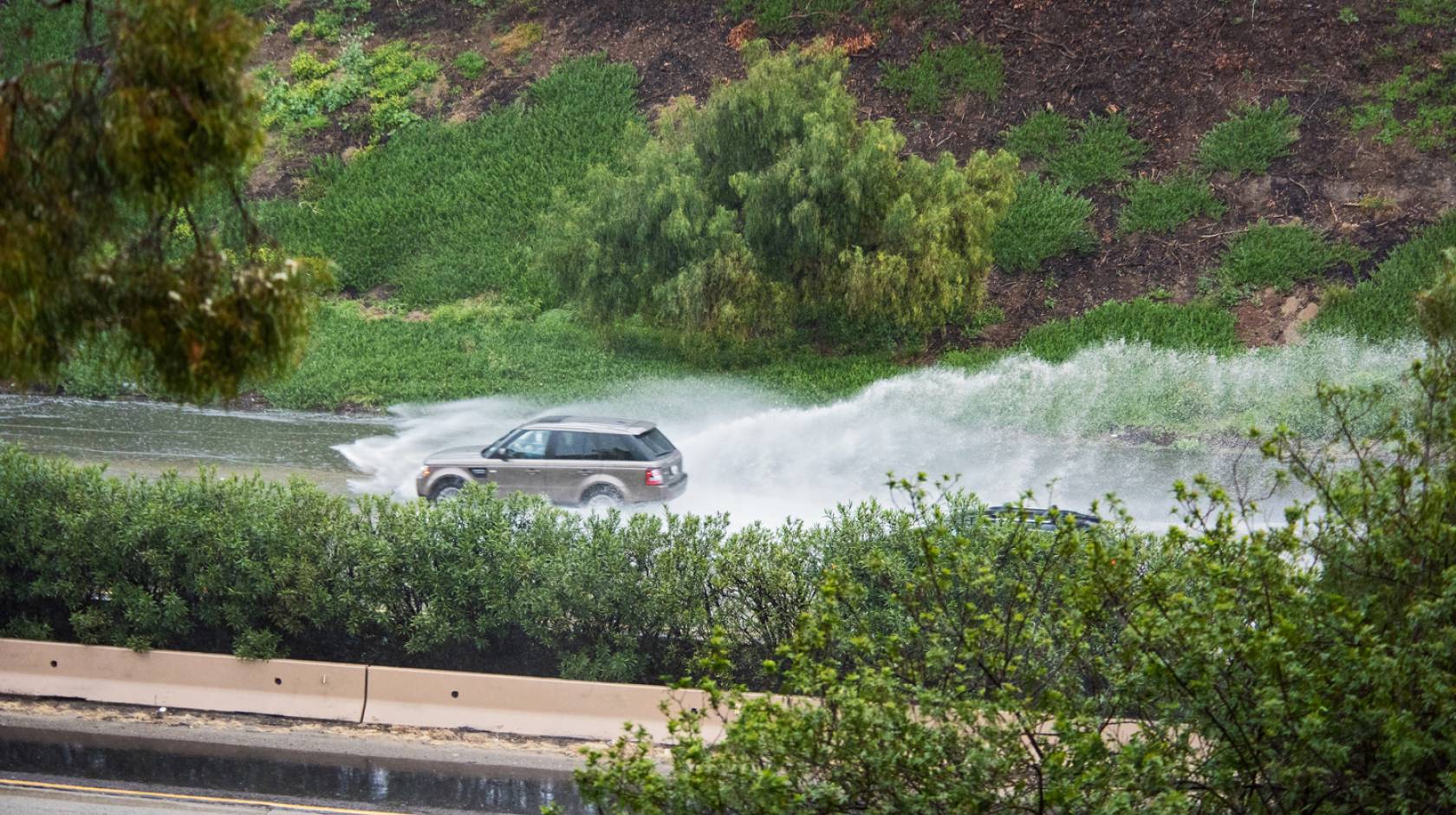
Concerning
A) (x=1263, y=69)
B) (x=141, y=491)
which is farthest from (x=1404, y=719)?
(x=1263, y=69)

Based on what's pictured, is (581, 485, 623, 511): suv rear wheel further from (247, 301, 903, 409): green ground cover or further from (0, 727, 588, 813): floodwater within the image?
(247, 301, 903, 409): green ground cover

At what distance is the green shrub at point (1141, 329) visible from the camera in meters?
26.5

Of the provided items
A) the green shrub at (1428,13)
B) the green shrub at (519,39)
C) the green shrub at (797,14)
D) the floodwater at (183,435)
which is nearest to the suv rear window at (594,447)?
the floodwater at (183,435)

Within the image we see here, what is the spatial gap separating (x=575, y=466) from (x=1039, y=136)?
58.7ft

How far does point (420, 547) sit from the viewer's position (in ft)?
47.3

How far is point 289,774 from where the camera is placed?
510 inches

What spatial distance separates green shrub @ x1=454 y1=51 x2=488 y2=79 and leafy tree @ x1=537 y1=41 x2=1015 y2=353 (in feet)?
38.5

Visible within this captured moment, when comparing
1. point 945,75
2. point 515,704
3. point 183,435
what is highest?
point 945,75

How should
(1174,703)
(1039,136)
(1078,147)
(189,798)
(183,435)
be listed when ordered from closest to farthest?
1. (1174,703)
2. (189,798)
3. (183,435)
4. (1078,147)
5. (1039,136)

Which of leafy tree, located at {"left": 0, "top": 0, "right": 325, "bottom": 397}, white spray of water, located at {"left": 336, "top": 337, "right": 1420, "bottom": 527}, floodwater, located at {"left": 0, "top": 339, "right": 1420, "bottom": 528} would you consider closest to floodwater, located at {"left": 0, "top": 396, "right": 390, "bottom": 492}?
floodwater, located at {"left": 0, "top": 339, "right": 1420, "bottom": 528}

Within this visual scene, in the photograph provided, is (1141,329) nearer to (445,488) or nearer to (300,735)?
(445,488)

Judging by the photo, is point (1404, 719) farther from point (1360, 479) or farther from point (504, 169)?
point (504, 169)

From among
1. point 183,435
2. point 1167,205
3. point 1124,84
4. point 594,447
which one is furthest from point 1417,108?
point 183,435

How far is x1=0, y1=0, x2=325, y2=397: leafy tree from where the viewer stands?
22.0 feet
